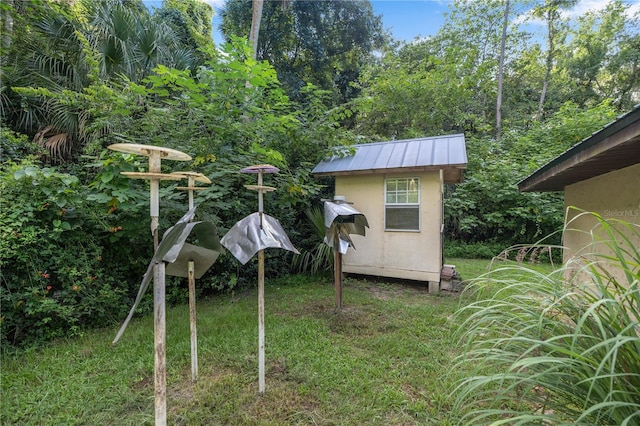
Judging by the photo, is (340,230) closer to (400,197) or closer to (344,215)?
(344,215)

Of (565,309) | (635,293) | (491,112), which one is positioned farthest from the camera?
(491,112)

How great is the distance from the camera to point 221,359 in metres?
2.66

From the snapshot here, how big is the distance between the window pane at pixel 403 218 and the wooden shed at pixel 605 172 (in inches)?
68.7

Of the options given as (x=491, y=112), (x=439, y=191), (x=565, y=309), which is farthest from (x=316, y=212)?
(x=491, y=112)

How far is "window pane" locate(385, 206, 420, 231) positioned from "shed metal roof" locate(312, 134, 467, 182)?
0.76m

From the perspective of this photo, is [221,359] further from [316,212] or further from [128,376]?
[316,212]

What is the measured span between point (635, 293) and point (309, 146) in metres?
5.15

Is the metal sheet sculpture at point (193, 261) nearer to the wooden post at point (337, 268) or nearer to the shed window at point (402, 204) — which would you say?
the wooden post at point (337, 268)

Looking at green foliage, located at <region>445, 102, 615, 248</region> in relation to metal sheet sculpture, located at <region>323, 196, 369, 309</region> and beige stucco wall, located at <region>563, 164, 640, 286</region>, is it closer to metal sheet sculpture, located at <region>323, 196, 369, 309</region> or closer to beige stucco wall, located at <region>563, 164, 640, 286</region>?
beige stucco wall, located at <region>563, 164, 640, 286</region>

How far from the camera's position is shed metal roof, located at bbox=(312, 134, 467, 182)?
4.63 m

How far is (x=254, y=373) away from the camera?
2434 millimetres

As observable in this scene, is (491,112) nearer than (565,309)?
No

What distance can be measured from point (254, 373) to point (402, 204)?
383 cm

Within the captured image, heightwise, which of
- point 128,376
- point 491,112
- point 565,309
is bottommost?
point 128,376
